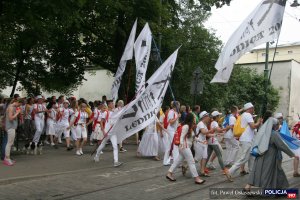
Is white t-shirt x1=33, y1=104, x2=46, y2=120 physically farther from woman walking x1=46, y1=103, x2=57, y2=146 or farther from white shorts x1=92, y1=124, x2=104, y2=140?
white shorts x1=92, y1=124, x2=104, y2=140

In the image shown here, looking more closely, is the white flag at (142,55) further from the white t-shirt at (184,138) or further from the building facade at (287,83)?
the building facade at (287,83)

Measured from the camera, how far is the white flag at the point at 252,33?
9.72 m

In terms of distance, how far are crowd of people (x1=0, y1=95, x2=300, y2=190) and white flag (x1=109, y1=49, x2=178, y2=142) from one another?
58cm

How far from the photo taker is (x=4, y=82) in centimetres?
2700

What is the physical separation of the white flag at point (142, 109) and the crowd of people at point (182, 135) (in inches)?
23.0

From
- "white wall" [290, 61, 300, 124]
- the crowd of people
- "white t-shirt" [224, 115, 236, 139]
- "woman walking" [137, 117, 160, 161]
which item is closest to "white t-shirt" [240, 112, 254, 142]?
the crowd of people

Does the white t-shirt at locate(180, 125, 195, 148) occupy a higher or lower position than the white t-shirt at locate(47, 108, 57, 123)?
lower

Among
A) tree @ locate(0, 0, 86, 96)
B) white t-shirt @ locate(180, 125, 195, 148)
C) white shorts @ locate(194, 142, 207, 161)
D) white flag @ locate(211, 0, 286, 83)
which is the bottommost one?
white shorts @ locate(194, 142, 207, 161)

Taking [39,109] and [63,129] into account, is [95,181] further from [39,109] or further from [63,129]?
[63,129]

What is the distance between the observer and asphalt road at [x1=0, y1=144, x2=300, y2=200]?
866 centimetres

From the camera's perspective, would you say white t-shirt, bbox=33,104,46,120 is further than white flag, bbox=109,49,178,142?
Yes

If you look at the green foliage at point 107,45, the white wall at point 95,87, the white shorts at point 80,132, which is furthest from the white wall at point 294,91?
the white shorts at point 80,132

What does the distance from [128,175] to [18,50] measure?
45.3ft

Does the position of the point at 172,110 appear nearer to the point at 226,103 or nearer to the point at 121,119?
the point at 121,119
